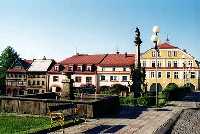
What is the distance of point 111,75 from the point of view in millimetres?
74500

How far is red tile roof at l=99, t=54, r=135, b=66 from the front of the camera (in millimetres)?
73600

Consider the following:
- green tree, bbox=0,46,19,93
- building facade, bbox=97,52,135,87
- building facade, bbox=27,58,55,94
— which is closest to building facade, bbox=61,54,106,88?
building facade, bbox=97,52,135,87

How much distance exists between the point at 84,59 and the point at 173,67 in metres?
19.4

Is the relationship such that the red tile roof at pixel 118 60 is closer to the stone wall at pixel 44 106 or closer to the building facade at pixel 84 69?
the building facade at pixel 84 69

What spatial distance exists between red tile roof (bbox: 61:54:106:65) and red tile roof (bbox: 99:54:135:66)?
1423 millimetres

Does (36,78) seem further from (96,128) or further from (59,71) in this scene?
(96,128)

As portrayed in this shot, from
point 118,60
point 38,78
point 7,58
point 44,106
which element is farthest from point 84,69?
point 44,106

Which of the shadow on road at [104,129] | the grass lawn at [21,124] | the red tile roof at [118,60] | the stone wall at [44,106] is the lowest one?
the shadow on road at [104,129]

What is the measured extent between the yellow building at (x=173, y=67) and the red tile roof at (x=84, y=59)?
9.73m

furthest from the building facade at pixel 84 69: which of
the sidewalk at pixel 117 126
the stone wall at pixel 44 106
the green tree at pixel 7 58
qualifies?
the sidewalk at pixel 117 126

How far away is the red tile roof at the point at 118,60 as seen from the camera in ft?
241

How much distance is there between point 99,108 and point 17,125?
5982mm

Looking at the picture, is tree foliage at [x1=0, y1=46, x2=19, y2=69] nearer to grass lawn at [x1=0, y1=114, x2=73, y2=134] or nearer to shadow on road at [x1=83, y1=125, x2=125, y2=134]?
grass lawn at [x1=0, y1=114, x2=73, y2=134]

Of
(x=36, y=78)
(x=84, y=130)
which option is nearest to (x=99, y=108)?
(x=84, y=130)
